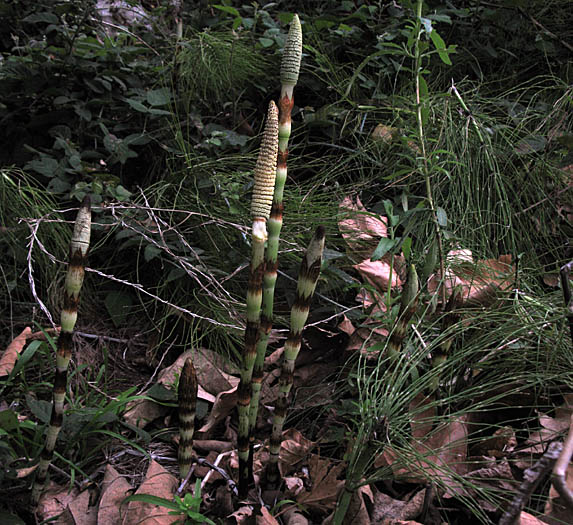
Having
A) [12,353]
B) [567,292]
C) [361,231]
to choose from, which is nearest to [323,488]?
[567,292]

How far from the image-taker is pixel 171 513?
46.4 inches

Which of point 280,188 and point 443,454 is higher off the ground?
point 280,188

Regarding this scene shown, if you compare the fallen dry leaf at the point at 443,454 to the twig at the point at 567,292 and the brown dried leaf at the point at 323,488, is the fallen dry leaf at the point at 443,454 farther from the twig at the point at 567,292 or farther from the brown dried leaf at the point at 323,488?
the twig at the point at 567,292

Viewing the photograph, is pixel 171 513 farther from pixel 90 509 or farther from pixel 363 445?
pixel 363 445

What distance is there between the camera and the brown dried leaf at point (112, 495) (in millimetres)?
1323

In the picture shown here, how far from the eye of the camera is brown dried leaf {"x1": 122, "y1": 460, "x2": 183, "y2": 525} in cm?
124

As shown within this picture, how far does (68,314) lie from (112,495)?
54 cm

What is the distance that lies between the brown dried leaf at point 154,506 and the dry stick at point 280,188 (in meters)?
0.28

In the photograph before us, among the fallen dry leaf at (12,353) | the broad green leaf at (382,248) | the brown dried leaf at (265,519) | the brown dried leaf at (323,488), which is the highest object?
the broad green leaf at (382,248)

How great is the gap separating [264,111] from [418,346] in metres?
1.96

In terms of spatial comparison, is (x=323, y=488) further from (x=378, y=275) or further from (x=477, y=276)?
(x=477, y=276)

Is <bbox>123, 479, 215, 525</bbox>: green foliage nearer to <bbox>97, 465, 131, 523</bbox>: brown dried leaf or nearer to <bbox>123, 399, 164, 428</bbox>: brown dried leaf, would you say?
<bbox>97, 465, 131, 523</bbox>: brown dried leaf

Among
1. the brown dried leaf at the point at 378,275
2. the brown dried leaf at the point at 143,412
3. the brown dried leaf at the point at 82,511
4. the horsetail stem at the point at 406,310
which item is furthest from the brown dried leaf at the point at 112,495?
the brown dried leaf at the point at 378,275

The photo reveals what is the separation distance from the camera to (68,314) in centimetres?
117
